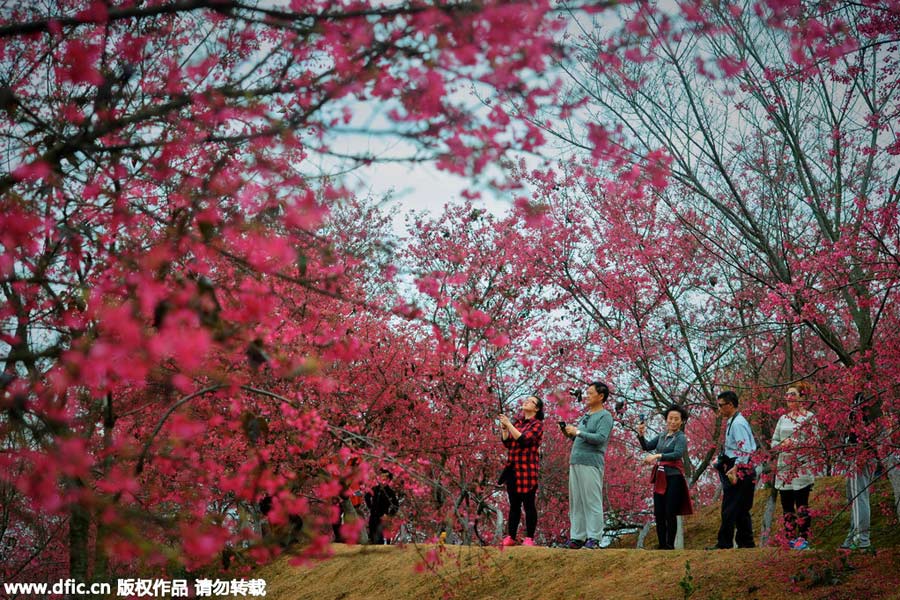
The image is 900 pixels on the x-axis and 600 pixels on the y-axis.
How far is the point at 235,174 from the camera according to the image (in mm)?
4652

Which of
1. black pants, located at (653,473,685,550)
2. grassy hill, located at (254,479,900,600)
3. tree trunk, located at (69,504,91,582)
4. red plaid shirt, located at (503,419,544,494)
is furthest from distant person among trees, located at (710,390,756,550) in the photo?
tree trunk, located at (69,504,91,582)

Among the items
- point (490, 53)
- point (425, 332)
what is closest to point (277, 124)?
point (490, 53)

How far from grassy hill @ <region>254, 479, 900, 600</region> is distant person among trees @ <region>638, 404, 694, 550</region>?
562mm

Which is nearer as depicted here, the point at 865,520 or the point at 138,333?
the point at 138,333

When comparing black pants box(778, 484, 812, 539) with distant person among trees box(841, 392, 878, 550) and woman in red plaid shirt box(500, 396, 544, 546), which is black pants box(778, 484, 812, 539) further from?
woman in red plaid shirt box(500, 396, 544, 546)

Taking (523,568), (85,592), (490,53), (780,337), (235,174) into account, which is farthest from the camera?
(780,337)

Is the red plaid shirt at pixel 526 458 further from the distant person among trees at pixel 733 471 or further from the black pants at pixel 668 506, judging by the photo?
the distant person among trees at pixel 733 471

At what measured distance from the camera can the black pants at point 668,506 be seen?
804cm

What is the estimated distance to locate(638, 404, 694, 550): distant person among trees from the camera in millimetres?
8039

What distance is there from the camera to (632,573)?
7254 millimetres

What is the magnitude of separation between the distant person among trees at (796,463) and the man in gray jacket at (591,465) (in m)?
1.64

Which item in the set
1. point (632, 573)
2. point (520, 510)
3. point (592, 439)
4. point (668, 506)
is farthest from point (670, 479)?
point (520, 510)

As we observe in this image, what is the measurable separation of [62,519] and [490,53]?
9146mm

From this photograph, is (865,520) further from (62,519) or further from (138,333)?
(62,519)
